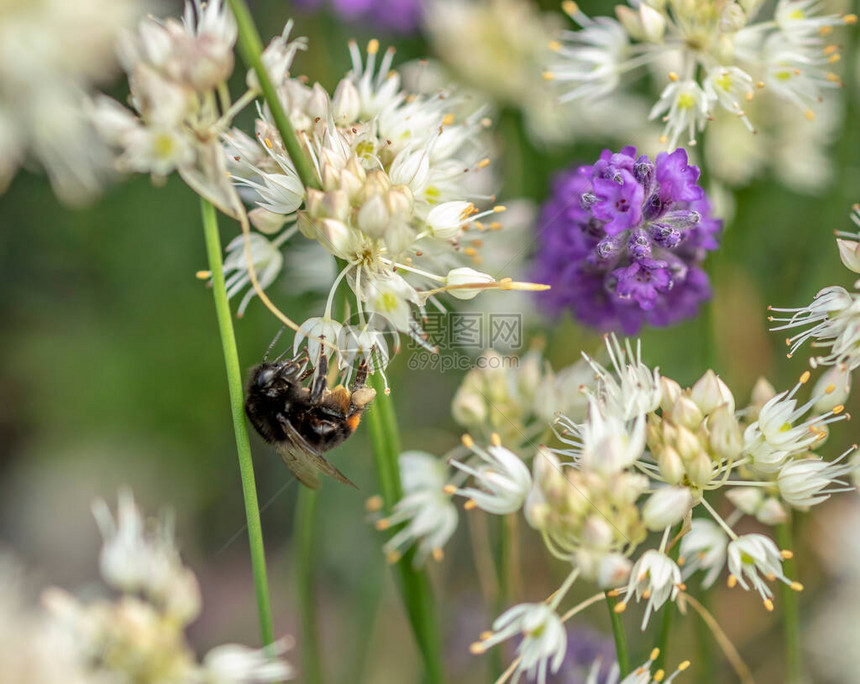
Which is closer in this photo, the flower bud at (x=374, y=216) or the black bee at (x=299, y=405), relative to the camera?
the flower bud at (x=374, y=216)

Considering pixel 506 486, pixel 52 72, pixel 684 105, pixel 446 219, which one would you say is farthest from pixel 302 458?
pixel 52 72

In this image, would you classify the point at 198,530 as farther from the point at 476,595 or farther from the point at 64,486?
the point at 476,595

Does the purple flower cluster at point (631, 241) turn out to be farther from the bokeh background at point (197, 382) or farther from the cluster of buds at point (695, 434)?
the bokeh background at point (197, 382)

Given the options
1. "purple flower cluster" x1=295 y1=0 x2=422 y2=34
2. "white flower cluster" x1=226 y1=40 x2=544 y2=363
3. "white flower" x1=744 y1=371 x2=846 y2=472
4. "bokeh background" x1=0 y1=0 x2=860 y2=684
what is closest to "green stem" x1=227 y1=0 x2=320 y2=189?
"white flower cluster" x1=226 y1=40 x2=544 y2=363

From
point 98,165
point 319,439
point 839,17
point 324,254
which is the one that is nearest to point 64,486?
point 98,165

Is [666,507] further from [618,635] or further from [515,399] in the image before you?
[515,399]

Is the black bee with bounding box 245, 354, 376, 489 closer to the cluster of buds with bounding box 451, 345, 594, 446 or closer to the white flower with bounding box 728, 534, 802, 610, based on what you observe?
the cluster of buds with bounding box 451, 345, 594, 446

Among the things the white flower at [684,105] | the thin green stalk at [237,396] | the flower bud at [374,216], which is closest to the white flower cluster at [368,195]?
the flower bud at [374,216]
